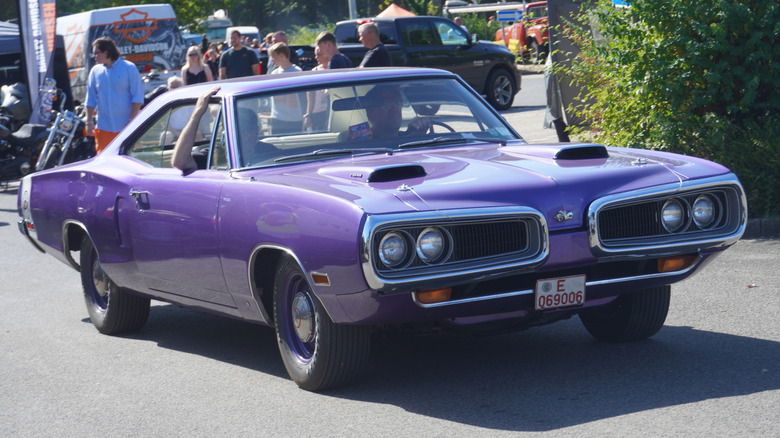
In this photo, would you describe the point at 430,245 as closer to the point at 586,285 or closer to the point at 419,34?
the point at 586,285

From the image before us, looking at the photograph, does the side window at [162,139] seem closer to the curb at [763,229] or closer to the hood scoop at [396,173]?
the hood scoop at [396,173]

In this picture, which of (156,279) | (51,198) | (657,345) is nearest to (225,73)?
(51,198)

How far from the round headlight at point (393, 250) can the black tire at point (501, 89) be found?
763 inches

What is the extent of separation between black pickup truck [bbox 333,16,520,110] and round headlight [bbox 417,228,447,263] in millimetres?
18773

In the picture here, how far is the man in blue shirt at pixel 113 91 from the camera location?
1234cm

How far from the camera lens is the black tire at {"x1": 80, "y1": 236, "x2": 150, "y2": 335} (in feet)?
23.6

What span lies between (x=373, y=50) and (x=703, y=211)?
735 cm

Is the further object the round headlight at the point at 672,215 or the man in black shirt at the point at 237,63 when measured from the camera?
the man in black shirt at the point at 237,63

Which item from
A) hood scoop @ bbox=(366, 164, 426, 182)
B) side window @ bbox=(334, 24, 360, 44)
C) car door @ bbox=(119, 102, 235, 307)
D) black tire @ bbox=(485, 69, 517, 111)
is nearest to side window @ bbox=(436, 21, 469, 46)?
black tire @ bbox=(485, 69, 517, 111)

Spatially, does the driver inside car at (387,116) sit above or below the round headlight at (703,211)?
above

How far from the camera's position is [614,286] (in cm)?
521

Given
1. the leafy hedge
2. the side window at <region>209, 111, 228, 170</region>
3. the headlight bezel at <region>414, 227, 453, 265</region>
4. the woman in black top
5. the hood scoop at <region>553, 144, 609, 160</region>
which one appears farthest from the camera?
the woman in black top

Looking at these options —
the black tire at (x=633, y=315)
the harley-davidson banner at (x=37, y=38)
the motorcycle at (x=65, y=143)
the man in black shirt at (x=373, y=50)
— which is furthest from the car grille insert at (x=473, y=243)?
the harley-davidson banner at (x=37, y=38)

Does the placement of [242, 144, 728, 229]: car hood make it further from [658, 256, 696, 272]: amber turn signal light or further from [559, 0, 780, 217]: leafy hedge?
[559, 0, 780, 217]: leafy hedge
